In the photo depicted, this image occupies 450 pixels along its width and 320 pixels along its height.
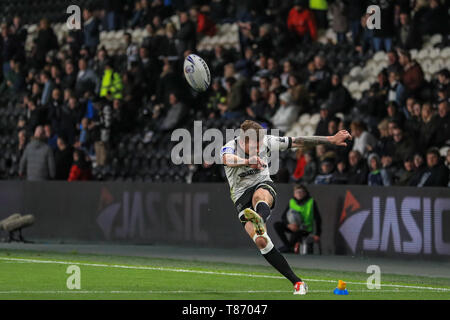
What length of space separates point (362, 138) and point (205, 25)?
7168 mm

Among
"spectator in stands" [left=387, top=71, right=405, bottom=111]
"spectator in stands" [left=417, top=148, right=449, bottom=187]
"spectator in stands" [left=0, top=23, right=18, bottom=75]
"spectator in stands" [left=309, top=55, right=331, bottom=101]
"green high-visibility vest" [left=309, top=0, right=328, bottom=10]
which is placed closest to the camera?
"spectator in stands" [left=417, top=148, right=449, bottom=187]

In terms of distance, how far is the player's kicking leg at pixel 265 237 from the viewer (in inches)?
492

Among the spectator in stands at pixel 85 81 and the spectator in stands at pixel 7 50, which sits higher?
the spectator in stands at pixel 7 50

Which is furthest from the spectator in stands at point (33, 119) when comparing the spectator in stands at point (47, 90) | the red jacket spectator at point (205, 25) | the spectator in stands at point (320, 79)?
the spectator in stands at point (320, 79)

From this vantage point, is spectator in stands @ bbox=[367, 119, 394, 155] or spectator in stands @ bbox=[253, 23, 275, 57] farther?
spectator in stands @ bbox=[253, 23, 275, 57]

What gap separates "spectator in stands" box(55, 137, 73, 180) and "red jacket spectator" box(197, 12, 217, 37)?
446 centimetres

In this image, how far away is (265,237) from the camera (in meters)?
12.7

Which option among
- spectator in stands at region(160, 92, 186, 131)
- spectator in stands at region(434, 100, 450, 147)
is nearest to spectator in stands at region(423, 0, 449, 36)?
spectator in stands at region(434, 100, 450, 147)

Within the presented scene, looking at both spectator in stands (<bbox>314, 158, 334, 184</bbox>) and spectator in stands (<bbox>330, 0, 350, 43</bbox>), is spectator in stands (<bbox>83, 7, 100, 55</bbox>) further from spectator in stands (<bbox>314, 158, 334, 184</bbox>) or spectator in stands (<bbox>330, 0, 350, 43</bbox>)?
spectator in stands (<bbox>314, 158, 334, 184</bbox>)

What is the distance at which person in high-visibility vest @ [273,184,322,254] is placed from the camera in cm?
2000

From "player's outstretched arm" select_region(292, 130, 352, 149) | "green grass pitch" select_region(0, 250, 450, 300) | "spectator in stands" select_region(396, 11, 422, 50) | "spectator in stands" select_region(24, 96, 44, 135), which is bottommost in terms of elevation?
"green grass pitch" select_region(0, 250, 450, 300)

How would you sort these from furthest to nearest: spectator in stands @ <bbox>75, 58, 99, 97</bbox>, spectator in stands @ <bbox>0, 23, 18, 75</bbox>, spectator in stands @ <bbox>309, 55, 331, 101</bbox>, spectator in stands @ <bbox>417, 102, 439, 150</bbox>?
spectator in stands @ <bbox>0, 23, 18, 75</bbox>, spectator in stands @ <bbox>75, 58, 99, 97</bbox>, spectator in stands @ <bbox>309, 55, 331, 101</bbox>, spectator in stands @ <bbox>417, 102, 439, 150</bbox>

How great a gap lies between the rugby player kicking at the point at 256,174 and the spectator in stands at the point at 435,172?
19.0ft

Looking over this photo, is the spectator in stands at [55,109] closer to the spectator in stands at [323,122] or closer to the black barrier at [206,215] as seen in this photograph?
the black barrier at [206,215]
